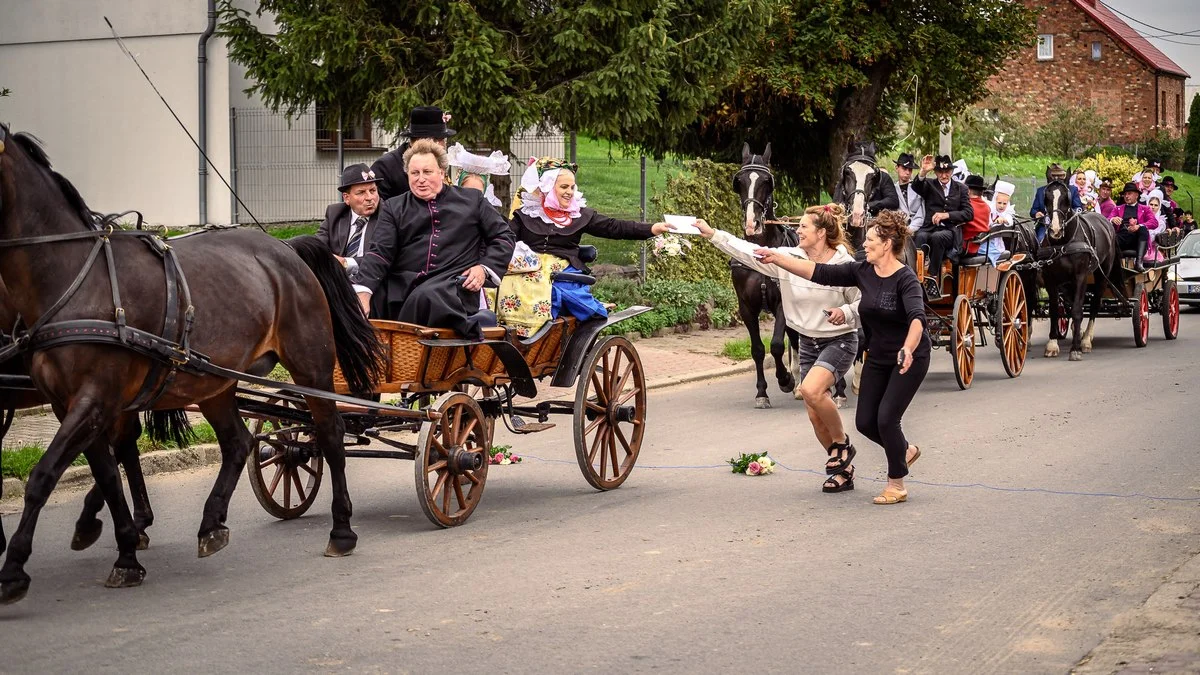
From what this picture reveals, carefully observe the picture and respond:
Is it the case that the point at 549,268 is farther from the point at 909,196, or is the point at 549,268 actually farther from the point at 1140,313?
the point at 1140,313

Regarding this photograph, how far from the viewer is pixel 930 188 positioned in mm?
15602

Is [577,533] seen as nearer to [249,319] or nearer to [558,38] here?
[249,319]

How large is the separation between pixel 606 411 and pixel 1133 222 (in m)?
12.7

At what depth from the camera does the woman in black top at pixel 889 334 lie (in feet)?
28.3

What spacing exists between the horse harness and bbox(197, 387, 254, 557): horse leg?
1.70ft

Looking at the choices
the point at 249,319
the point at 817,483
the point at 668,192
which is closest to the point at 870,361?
the point at 817,483

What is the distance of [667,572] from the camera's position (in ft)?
22.6

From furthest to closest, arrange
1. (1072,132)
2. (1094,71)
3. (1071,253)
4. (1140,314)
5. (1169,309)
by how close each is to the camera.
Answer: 1. (1094,71)
2. (1072,132)
3. (1169,309)
4. (1140,314)
5. (1071,253)

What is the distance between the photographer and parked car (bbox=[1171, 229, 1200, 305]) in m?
25.2

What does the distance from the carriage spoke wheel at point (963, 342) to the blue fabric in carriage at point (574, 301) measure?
20.1 feet

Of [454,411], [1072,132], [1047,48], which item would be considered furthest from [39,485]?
[1047,48]

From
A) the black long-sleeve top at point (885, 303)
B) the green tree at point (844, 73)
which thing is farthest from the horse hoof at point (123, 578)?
the green tree at point (844, 73)

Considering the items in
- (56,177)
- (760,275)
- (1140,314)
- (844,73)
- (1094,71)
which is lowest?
(1140,314)

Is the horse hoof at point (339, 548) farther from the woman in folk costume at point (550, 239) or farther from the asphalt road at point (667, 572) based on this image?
the woman in folk costume at point (550, 239)
